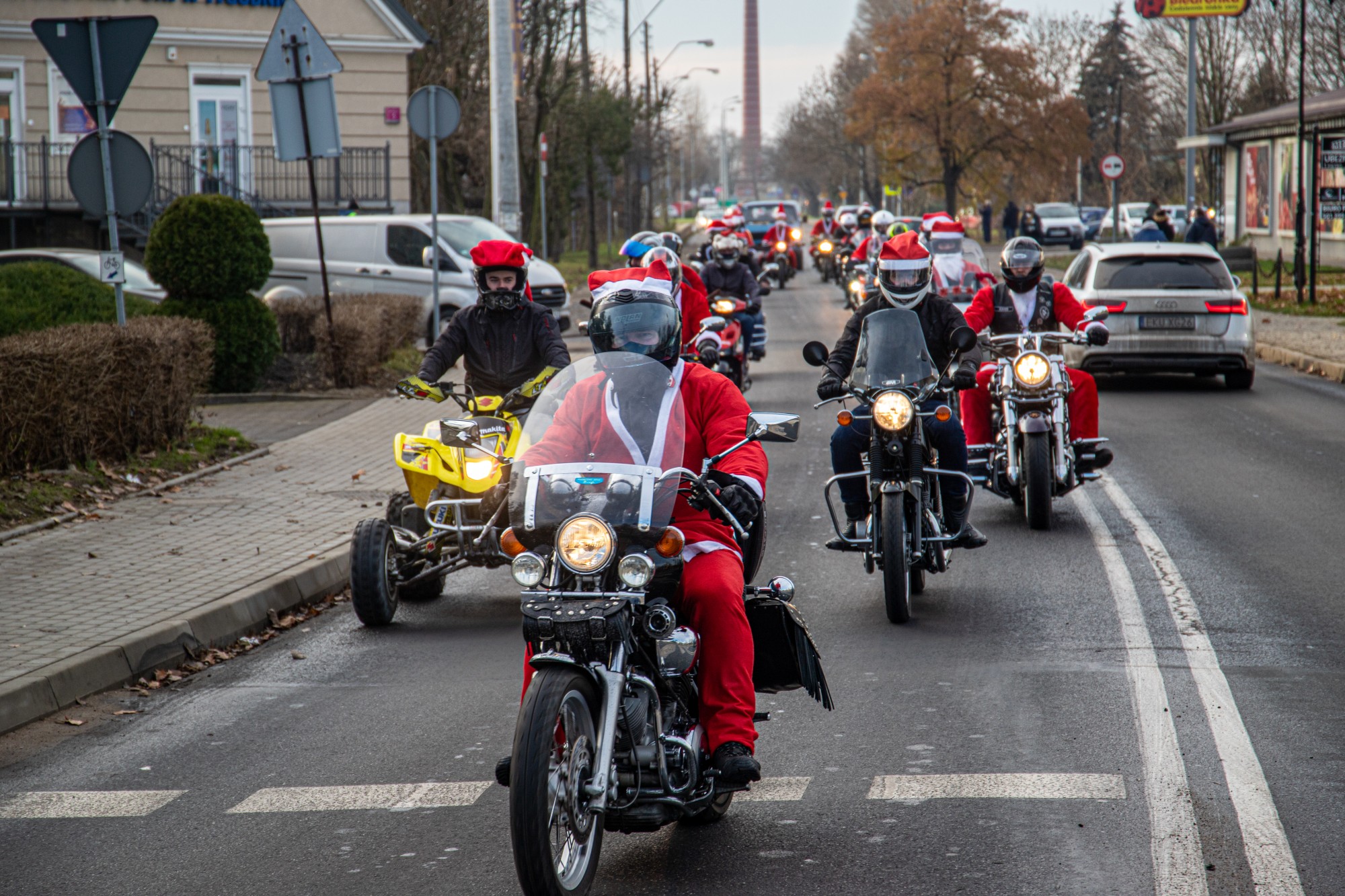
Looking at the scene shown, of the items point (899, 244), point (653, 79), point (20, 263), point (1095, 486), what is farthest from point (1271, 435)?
point (653, 79)

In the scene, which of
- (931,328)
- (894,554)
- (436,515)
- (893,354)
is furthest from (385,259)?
(894,554)

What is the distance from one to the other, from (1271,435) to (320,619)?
9380mm

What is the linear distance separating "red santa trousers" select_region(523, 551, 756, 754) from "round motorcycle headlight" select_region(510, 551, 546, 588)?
43 cm

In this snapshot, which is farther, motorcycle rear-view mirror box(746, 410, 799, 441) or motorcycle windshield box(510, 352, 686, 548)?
motorcycle rear-view mirror box(746, 410, 799, 441)

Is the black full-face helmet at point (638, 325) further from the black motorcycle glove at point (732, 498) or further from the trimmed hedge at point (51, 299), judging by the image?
the trimmed hedge at point (51, 299)

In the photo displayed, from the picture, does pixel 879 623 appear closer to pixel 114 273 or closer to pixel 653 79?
pixel 114 273

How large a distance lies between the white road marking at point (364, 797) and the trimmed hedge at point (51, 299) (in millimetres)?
9781

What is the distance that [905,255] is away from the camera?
8273 mm

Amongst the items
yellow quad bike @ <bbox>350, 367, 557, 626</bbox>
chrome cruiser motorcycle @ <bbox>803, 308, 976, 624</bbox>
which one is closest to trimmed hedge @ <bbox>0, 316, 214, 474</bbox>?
yellow quad bike @ <bbox>350, 367, 557, 626</bbox>

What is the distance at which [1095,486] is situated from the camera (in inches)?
459

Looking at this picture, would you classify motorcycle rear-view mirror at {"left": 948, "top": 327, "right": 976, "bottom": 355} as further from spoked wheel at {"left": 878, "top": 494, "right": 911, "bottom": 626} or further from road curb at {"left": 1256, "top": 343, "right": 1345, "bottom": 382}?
road curb at {"left": 1256, "top": 343, "right": 1345, "bottom": 382}

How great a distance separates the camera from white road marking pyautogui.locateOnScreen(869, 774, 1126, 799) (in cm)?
502

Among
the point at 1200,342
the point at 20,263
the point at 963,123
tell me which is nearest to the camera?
the point at 20,263

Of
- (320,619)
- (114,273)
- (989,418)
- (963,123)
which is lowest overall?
(320,619)
